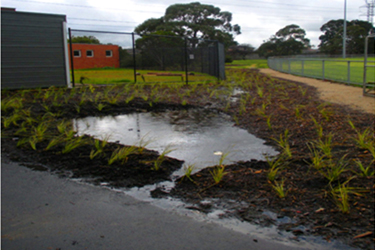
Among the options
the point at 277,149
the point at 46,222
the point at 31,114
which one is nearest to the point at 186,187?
the point at 46,222

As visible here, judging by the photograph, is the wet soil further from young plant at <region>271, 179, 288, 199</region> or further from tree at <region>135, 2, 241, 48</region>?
tree at <region>135, 2, 241, 48</region>

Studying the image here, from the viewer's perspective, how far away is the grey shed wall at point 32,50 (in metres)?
12.6

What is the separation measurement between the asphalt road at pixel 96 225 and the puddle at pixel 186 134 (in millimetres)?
1084

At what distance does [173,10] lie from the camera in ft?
209

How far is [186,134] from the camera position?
244 inches

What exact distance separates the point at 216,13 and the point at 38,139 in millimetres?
66284

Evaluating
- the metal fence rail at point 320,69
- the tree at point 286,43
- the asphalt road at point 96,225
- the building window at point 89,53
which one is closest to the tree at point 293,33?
the tree at point 286,43

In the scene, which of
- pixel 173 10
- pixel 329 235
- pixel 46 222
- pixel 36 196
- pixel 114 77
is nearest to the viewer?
pixel 329 235

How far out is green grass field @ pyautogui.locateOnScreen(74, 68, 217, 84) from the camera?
14.7m

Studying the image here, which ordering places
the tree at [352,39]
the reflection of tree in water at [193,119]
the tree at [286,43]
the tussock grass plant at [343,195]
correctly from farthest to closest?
the tree at [286,43] < the tree at [352,39] < the reflection of tree in water at [193,119] < the tussock grass plant at [343,195]

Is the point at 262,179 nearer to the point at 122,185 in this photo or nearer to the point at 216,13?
the point at 122,185

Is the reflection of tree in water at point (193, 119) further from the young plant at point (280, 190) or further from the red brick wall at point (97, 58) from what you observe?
the red brick wall at point (97, 58)

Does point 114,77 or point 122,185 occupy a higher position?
point 114,77

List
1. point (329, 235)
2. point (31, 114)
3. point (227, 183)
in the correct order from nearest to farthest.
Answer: point (329, 235)
point (227, 183)
point (31, 114)
